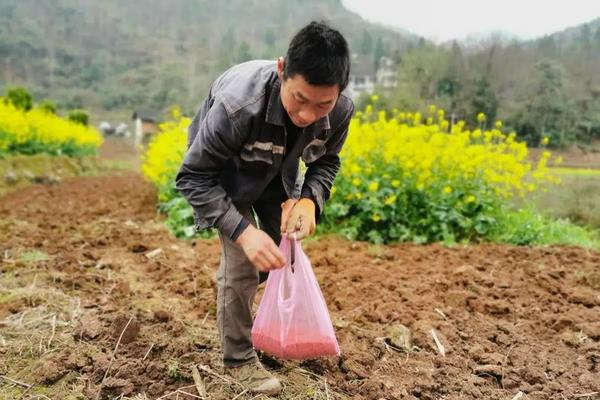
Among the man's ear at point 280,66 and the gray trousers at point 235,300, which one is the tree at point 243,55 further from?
the man's ear at point 280,66

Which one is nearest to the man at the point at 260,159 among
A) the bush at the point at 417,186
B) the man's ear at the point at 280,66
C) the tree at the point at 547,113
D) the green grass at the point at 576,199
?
the man's ear at the point at 280,66

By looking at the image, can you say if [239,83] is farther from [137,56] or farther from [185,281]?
[137,56]

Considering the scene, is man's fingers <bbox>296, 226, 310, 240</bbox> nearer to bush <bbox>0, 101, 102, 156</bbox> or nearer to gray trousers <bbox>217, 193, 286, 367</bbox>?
gray trousers <bbox>217, 193, 286, 367</bbox>

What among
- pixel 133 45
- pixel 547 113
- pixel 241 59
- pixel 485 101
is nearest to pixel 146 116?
pixel 241 59

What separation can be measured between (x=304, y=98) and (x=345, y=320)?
1.53 meters

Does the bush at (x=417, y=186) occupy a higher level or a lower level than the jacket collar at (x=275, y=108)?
lower

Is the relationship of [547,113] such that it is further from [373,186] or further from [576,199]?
[373,186]

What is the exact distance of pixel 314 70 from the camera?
155 centimetres

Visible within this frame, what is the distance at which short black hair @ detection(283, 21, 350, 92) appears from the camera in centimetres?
156

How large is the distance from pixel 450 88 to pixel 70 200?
6996 millimetres

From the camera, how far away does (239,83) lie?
5.97ft

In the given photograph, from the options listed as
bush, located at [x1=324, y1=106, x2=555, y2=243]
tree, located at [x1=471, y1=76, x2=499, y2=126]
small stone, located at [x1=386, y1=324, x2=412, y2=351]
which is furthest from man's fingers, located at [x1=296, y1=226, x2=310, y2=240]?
tree, located at [x1=471, y1=76, x2=499, y2=126]

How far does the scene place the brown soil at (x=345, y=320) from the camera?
211cm

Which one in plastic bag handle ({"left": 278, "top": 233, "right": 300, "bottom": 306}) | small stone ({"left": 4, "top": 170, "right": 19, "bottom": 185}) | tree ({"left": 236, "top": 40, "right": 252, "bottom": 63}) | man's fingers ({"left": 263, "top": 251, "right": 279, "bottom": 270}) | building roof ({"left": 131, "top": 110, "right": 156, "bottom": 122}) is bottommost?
building roof ({"left": 131, "top": 110, "right": 156, "bottom": 122})
